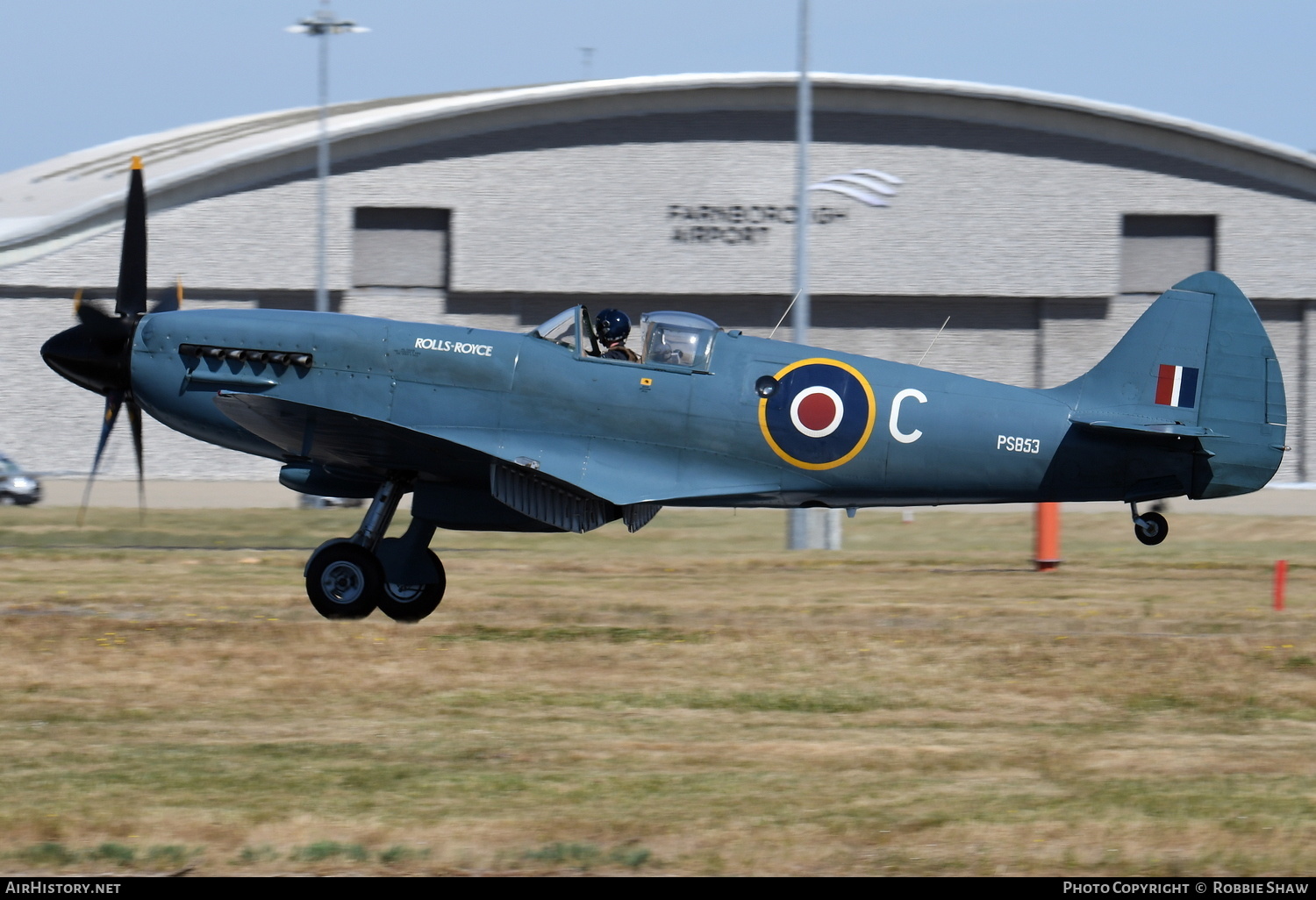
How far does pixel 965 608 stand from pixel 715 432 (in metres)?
4.08

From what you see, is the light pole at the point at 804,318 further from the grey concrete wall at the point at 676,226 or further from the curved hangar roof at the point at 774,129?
the curved hangar roof at the point at 774,129

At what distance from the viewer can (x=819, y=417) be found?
1154 centimetres

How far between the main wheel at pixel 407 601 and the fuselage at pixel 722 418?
3.75 ft

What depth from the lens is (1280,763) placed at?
328 inches

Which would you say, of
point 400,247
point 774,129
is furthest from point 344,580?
point 774,129

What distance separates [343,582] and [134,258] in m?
3.52

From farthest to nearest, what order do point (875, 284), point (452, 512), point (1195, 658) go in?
point (875, 284) → point (452, 512) → point (1195, 658)

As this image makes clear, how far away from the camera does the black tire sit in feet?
37.8

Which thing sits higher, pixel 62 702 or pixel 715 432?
pixel 715 432

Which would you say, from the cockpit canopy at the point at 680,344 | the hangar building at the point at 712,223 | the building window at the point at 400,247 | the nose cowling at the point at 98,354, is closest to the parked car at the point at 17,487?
the hangar building at the point at 712,223

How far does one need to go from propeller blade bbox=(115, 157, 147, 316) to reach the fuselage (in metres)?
1.40

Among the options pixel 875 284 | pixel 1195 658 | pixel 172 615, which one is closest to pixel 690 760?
pixel 1195 658

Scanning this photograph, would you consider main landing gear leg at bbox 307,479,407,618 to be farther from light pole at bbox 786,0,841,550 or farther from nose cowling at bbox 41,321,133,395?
light pole at bbox 786,0,841,550

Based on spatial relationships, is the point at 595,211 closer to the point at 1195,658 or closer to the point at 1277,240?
the point at 1277,240
